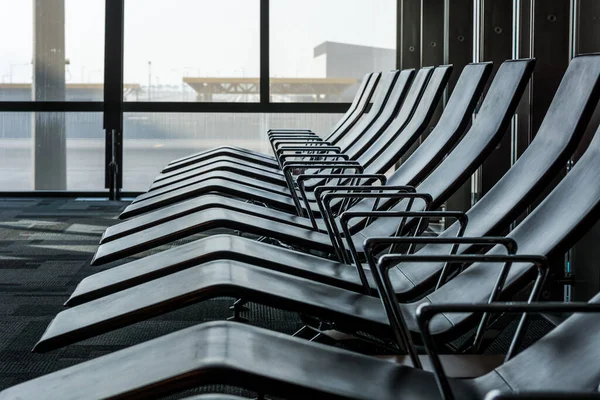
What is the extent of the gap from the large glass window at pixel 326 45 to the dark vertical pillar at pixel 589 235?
356 centimetres

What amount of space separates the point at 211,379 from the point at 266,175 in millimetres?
2823

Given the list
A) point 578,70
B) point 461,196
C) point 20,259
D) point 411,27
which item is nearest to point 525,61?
point 578,70

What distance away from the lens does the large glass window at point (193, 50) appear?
6293 millimetres

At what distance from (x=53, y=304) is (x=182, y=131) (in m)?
3.27

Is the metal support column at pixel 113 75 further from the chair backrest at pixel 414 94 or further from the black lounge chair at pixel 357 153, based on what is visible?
the chair backrest at pixel 414 94

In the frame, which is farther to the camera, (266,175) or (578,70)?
(266,175)

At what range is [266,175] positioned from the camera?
3.94m

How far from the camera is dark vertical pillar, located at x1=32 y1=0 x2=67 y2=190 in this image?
6250 mm

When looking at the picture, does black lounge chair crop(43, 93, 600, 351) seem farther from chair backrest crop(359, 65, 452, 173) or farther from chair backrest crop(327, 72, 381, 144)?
chair backrest crop(327, 72, 381, 144)

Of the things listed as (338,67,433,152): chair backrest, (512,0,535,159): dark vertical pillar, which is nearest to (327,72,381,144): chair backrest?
(338,67,433,152): chair backrest

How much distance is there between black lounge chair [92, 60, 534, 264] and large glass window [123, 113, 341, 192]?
12.1 ft

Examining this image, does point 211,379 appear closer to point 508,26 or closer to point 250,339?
point 250,339

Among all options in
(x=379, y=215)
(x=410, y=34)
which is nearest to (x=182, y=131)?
(x=410, y=34)

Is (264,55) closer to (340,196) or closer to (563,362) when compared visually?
(340,196)
